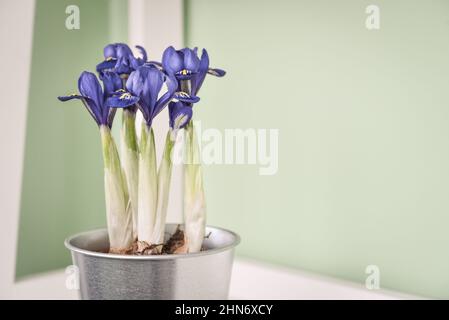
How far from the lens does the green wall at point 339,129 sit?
0.63 meters

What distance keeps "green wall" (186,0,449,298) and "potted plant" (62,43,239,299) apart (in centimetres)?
23

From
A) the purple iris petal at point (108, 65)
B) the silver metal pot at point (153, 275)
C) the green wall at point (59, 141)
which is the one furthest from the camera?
the green wall at point (59, 141)

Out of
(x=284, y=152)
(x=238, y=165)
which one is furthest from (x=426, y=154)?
(x=238, y=165)

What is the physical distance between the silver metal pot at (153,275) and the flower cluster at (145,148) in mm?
44

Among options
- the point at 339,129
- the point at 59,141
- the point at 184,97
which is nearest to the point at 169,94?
the point at 184,97

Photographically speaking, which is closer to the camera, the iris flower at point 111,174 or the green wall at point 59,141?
the iris flower at point 111,174

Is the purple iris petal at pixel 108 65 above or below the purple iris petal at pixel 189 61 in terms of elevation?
above

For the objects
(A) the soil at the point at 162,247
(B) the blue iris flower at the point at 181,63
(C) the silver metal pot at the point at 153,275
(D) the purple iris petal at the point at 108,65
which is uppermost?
(D) the purple iris petal at the point at 108,65

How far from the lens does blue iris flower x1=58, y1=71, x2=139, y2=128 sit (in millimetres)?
521

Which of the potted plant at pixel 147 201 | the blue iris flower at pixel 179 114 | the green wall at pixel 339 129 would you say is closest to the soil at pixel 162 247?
the potted plant at pixel 147 201

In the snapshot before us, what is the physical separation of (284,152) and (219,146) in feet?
0.48

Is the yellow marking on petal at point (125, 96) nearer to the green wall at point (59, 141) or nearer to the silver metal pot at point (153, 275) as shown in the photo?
the silver metal pot at point (153, 275)

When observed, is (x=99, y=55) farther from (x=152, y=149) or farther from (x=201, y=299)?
(x=201, y=299)

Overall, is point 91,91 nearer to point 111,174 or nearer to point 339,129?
point 111,174
